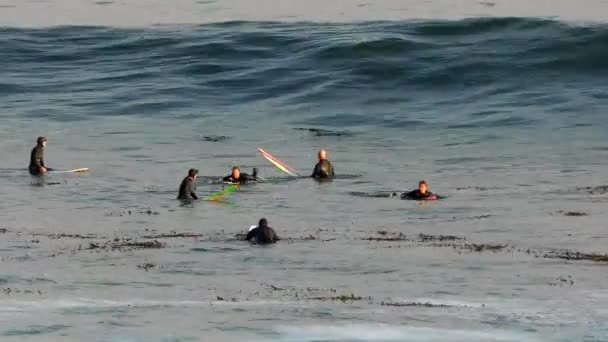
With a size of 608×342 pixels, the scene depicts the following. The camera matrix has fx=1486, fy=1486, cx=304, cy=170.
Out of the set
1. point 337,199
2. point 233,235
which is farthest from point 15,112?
point 233,235

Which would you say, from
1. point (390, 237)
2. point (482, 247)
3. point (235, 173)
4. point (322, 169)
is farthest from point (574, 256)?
point (322, 169)

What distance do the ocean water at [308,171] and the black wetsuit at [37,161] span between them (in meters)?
0.68

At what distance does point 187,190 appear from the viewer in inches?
1827

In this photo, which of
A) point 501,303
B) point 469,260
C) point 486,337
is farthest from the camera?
point 469,260

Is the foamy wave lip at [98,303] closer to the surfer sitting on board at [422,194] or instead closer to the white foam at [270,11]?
the surfer sitting on board at [422,194]

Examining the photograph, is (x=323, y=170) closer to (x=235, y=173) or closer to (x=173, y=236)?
(x=235, y=173)

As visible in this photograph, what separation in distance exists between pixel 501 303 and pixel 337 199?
666 inches

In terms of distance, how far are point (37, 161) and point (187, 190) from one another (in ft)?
29.9

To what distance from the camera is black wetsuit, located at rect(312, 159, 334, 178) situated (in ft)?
169

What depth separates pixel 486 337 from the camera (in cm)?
2777

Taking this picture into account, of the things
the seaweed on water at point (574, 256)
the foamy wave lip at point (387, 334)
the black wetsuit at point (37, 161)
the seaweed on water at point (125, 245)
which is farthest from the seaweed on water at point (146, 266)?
the black wetsuit at point (37, 161)

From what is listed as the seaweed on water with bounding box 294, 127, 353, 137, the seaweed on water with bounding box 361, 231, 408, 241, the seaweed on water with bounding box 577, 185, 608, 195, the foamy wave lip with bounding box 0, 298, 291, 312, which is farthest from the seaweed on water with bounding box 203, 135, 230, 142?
the foamy wave lip with bounding box 0, 298, 291, 312

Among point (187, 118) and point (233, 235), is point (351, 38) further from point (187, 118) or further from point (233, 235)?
point (233, 235)

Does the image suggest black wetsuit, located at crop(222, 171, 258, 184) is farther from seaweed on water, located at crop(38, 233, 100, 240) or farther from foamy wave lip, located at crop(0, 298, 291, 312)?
foamy wave lip, located at crop(0, 298, 291, 312)
